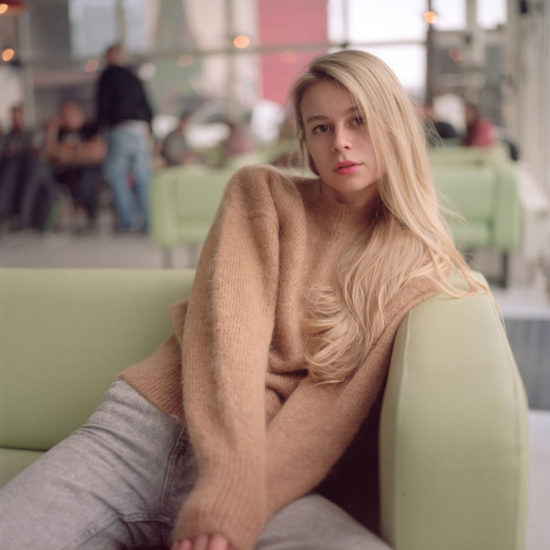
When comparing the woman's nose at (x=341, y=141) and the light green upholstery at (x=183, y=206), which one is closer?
the woman's nose at (x=341, y=141)

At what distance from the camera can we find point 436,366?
3.06 feet

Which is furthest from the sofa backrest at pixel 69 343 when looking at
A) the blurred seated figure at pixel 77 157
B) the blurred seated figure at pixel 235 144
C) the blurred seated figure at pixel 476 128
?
the blurred seated figure at pixel 235 144

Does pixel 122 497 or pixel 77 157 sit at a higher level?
pixel 77 157

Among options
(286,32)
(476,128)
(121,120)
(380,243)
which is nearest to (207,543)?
(380,243)

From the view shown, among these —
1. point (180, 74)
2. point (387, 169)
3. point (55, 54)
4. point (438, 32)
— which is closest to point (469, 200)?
point (387, 169)

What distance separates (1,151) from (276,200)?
Result: 5959 mm

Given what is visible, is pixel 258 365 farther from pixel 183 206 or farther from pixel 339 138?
pixel 183 206

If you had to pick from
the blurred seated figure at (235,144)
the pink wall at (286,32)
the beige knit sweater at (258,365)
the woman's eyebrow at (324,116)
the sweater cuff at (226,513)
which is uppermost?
the pink wall at (286,32)

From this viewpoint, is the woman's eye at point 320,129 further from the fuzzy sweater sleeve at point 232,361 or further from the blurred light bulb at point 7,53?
the blurred light bulb at point 7,53

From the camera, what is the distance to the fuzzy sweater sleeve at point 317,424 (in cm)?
100

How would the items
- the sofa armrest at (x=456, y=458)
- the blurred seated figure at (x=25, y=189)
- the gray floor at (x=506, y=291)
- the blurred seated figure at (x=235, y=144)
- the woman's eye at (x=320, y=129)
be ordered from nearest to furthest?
the sofa armrest at (x=456, y=458), the woman's eye at (x=320, y=129), the gray floor at (x=506, y=291), the blurred seated figure at (x=25, y=189), the blurred seated figure at (x=235, y=144)

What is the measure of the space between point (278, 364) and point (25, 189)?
5.60m

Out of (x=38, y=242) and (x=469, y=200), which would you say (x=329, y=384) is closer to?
(x=469, y=200)

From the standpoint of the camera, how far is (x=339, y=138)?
122cm
